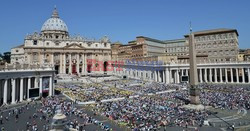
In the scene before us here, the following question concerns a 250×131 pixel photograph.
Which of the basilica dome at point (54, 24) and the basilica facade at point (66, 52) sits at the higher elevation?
the basilica dome at point (54, 24)

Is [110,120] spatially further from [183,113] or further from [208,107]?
[208,107]

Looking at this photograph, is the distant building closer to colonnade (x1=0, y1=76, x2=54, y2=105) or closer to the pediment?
the pediment

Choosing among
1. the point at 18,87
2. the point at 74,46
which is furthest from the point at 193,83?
the point at 74,46

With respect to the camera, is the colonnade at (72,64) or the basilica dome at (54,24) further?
the basilica dome at (54,24)

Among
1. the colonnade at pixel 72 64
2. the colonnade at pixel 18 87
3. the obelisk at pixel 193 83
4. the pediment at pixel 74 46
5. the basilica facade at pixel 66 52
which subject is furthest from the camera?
the pediment at pixel 74 46

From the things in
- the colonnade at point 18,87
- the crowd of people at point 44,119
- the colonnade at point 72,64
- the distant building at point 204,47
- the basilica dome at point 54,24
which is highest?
the basilica dome at point 54,24

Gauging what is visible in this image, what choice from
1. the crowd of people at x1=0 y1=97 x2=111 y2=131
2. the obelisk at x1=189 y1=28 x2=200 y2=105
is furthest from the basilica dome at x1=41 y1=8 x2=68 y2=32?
the obelisk at x1=189 y1=28 x2=200 y2=105

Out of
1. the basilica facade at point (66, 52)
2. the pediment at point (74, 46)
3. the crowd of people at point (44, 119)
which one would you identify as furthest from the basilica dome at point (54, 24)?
the crowd of people at point (44, 119)

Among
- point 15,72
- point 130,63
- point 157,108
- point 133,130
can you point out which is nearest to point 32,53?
point 130,63

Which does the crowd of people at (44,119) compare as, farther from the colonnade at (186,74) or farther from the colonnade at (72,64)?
the colonnade at (72,64)
